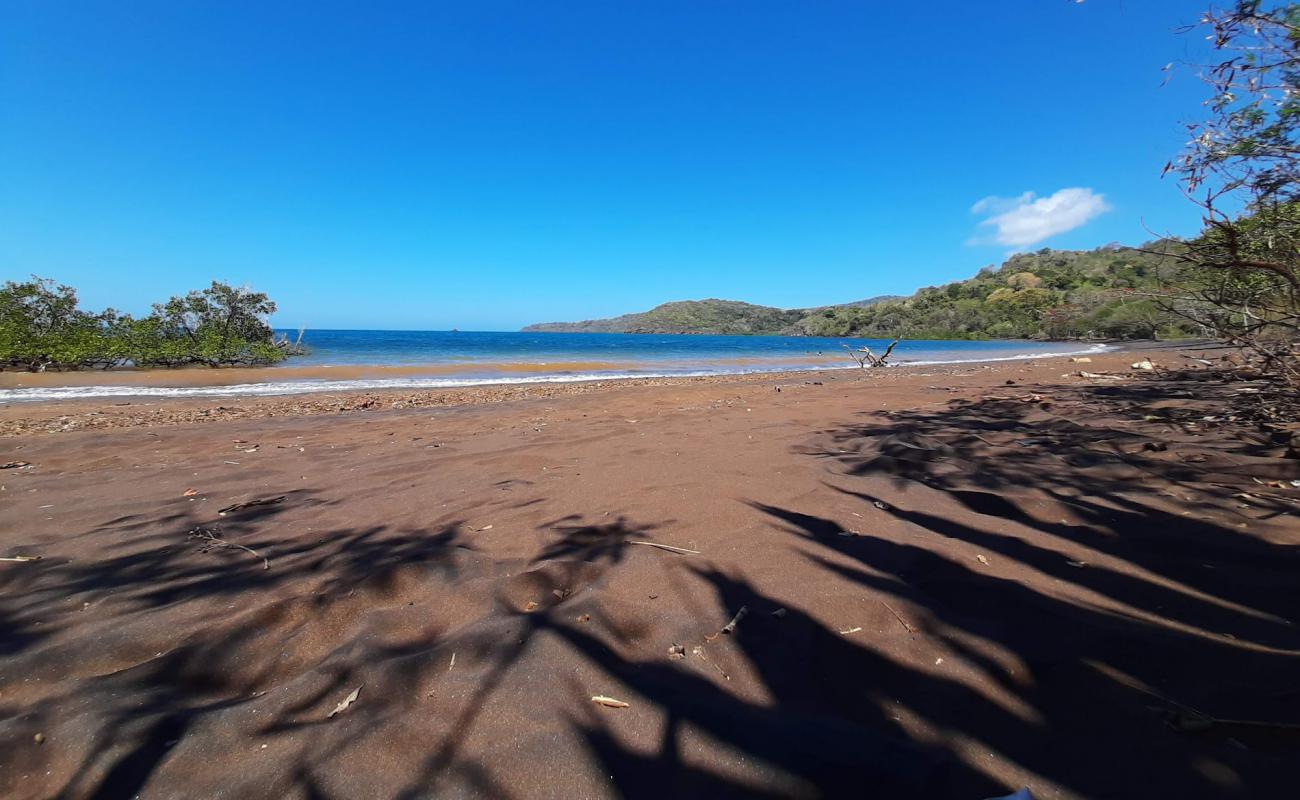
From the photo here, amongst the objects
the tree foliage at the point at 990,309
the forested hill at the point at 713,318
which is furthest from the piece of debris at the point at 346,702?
the forested hill at the point at 713,318

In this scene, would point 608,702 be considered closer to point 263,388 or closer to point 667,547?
point 667,547

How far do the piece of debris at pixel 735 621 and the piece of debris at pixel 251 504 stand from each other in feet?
12.5

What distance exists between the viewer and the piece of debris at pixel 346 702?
1663mm

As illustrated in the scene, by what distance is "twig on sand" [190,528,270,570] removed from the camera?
9.61 ft

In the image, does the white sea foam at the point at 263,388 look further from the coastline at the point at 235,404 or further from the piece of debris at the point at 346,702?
the piece of debris at the point at 346,702

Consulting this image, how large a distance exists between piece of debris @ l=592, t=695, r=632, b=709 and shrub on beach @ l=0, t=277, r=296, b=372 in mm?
24566

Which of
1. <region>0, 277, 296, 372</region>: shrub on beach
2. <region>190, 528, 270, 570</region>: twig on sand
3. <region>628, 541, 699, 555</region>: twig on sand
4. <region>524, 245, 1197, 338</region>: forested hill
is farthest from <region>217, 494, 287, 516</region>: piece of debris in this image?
<region>524, 245, 1197, 338</region>: forested hill

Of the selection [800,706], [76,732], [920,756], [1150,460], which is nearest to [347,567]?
[76,732]

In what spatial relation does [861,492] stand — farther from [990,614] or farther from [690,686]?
[690,686]

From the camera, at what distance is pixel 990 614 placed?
2.06 meters

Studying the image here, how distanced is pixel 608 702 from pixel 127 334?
26.7 metres

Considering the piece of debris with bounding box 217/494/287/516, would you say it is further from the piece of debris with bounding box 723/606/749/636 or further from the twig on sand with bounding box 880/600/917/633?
the twig on sand with bounding box 880/600/917/633

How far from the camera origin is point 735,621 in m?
2.10

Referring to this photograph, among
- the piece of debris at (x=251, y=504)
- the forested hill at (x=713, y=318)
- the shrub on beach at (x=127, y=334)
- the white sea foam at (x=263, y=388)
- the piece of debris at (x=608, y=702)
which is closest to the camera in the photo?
the piece of debris at (x=608, y=702)
